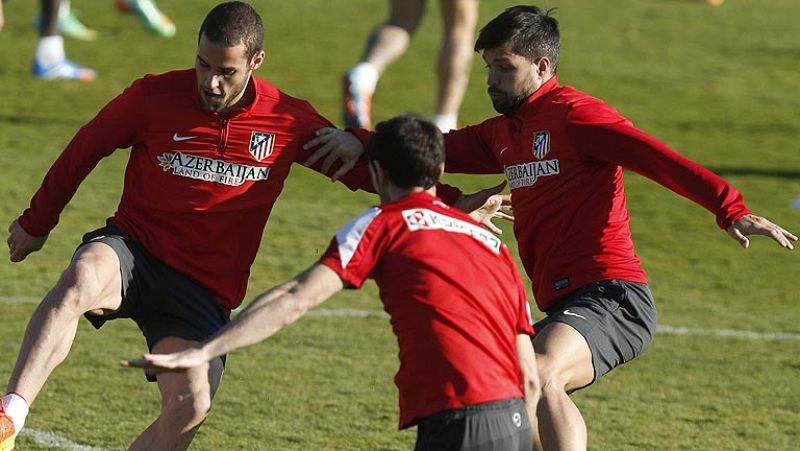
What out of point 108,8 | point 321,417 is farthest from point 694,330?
point 108,8

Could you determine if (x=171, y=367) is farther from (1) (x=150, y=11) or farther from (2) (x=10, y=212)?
(1) (x=150, y=11)

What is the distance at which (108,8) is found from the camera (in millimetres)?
18594

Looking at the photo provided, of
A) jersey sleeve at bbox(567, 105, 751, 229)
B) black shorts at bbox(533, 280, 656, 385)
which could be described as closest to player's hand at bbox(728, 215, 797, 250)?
jersey sleeve at bbox(567, 105, 751, 229)

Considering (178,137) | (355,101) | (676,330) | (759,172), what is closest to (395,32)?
(355,101)

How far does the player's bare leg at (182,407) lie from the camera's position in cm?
595

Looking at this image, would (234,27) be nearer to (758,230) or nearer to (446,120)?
(758,230)

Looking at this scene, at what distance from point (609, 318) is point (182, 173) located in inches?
75.3

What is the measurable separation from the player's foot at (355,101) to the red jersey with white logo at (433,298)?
24.3ft

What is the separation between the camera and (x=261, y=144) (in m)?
6.30

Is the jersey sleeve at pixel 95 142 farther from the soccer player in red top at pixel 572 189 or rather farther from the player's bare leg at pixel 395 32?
the player's bare leg at pixel 395 32

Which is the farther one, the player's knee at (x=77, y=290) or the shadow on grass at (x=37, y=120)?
the shadow on grass at (x=37, y=120)

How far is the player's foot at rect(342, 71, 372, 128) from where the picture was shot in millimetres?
12258

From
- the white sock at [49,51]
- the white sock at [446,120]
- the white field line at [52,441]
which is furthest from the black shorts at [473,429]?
the white sock at [49,51]

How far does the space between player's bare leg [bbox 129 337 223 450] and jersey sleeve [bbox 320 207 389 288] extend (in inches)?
53.7
